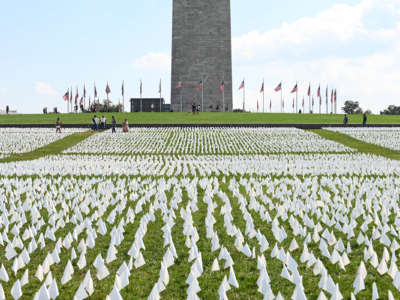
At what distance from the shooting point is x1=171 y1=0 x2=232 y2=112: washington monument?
80875 millimetres

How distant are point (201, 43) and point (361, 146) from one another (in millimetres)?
56721

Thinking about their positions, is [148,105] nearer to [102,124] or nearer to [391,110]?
[102,124]

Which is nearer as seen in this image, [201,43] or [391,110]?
[201,43]

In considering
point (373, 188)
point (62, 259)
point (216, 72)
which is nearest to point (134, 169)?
point (373, 188)

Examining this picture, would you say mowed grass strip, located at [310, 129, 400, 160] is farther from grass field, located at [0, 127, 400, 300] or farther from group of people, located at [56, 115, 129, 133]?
group of people, located at [56, 115, 129, 133]

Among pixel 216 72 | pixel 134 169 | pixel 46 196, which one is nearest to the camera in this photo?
pixel 46 196

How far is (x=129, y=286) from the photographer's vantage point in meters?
5.57

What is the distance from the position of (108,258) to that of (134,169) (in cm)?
1046

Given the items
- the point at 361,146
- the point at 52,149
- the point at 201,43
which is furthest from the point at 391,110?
the point at 52,149

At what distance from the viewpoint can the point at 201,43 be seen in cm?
8106

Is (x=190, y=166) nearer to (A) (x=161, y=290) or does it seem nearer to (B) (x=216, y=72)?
(A) (x=161, y=290)

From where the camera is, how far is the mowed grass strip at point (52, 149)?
22.8 metres

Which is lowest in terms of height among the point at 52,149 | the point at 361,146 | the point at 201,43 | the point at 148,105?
the point at 52,149

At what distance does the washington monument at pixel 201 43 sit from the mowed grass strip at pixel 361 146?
148 ft
